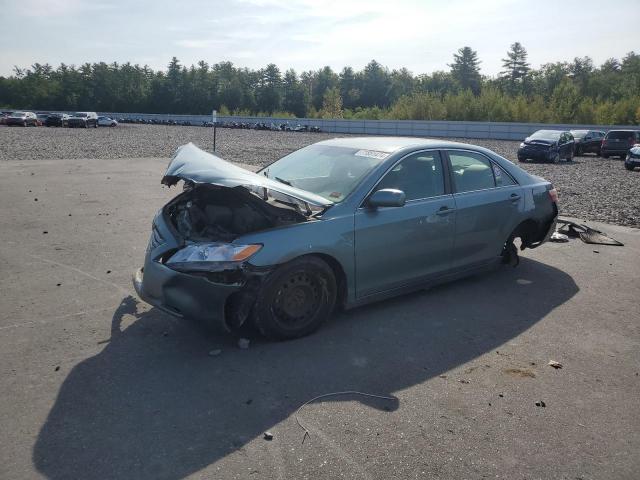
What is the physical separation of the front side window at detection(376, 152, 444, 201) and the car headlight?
152cm

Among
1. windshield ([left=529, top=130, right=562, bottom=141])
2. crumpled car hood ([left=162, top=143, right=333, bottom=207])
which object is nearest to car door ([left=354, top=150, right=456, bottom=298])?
crumpled car hood ([left=162, top=143, right=333, bottom=207])

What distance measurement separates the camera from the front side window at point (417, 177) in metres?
5.17

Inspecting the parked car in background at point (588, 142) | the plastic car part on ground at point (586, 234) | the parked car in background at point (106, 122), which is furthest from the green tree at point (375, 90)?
the plastic car part on ground at point (586, 234)

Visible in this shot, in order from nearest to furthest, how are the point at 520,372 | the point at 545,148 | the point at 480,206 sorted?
the point at 520,372
the point at 480,206
the point at 545,148

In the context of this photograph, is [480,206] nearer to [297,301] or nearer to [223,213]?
[297,301]

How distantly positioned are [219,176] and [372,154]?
1.75 m

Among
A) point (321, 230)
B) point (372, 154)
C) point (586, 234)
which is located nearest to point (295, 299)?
point (321, 230)

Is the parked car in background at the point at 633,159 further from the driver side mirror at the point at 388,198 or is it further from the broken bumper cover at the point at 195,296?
the broken bumper cover at the point at 195,296

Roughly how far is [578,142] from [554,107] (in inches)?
1129

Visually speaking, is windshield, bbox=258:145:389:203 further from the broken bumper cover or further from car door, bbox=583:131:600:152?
car door, bbox=583:131:600:152

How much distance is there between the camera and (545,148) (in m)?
23.6

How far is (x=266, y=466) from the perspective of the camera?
288 cm

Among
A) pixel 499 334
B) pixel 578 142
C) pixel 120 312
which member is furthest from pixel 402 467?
pixel 578 142

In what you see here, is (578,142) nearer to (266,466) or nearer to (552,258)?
(552,258)
